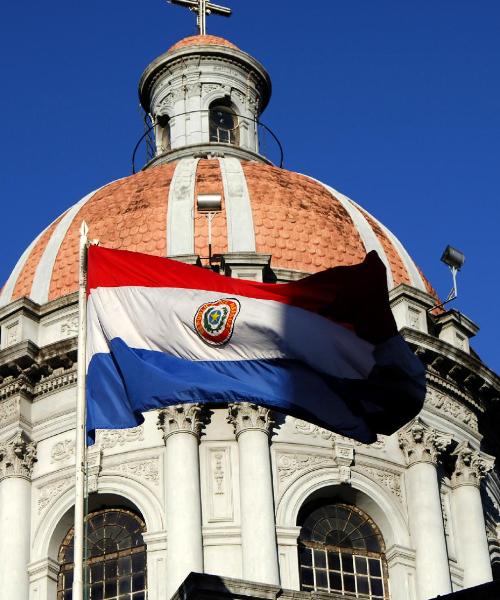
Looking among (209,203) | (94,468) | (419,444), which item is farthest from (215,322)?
(419,444)

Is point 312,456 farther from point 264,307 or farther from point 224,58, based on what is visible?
point 224,58

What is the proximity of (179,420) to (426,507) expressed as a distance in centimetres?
567

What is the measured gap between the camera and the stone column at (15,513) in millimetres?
36531

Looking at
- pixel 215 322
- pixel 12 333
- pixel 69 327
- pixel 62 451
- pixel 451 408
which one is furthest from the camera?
pixel 451 408

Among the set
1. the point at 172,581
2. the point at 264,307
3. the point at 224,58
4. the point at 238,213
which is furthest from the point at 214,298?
the point at 224,58

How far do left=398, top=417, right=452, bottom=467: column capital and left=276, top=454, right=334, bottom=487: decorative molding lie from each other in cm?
191

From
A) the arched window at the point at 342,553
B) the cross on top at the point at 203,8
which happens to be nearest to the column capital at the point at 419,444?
the arched window at the point at 342,553

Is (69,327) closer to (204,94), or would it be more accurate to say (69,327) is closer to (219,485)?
(219,485)

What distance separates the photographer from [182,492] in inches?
1415

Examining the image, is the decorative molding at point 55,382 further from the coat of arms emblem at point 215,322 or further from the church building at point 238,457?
the coat of arms emblem at point 215,322

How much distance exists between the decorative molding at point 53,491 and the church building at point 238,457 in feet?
0.10

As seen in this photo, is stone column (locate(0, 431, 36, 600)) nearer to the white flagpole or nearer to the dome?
the dome

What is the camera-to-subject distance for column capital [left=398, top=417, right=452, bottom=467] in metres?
38.4

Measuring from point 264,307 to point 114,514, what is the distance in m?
13.1
